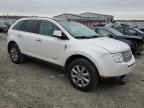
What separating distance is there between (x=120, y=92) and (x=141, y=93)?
1.68ft

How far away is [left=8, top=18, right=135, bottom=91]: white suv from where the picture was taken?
4.23 meters

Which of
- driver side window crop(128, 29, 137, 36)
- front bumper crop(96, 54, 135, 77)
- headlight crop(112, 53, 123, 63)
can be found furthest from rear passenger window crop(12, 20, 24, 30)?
driver side window crop(128, 29, 137, 36)

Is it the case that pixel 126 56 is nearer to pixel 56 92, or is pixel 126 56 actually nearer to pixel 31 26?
pixel 56 92

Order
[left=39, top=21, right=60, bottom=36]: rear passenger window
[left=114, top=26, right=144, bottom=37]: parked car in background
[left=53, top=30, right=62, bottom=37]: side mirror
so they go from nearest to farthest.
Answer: [left=53, top=30, right=62, bottom=37]: side mirror < [left=39, top=21, right=60, bottom=36]: rear passenger window < [left=114, top=26, right=144, bottom=37]: parked car in background

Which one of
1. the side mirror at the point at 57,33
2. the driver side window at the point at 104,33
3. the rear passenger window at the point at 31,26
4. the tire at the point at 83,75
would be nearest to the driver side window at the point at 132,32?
the driver side window at the point at 104,33

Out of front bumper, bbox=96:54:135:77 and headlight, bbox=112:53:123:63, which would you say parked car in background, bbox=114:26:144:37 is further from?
front bumper, bbox=96:54:135:77

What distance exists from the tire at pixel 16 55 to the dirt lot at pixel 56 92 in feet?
2.57

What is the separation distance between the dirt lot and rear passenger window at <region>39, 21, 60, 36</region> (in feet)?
4.23

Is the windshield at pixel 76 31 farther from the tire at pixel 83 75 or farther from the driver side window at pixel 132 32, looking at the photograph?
the driver side window at pixel 132 32

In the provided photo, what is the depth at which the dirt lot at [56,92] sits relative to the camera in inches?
157

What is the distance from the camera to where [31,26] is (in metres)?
6.19

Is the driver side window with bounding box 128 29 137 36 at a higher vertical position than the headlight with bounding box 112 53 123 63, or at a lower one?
higher

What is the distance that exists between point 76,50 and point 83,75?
0.63 m

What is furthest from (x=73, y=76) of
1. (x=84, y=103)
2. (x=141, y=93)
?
(x=141, y=93)
